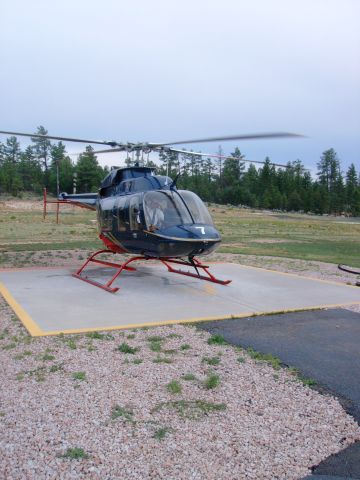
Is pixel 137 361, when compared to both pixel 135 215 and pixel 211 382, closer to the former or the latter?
pixel 211 382

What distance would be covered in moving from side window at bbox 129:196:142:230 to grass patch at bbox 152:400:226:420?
4974 millimetres

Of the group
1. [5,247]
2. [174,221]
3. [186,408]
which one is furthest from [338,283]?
[5,247]

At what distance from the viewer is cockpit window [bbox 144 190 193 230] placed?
8.22 metres

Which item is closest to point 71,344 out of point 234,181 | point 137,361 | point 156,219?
point 137,361

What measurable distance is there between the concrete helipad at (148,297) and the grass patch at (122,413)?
89.5 inches

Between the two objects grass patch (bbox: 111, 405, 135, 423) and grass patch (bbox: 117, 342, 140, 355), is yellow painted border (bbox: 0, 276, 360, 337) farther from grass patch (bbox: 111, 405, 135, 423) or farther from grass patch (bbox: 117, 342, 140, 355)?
grass patch (bbox: 111, 405, 135, 423)

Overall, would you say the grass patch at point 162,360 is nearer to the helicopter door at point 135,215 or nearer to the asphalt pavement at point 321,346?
the asphalt pavement at point 321,346

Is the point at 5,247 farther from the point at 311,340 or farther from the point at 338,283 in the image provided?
the point at 311,340

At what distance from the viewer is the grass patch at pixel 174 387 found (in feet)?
13.4

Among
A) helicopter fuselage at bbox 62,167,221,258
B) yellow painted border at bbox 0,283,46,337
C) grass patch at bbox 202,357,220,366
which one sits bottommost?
yellow painted border at bbox 0,283,46,337

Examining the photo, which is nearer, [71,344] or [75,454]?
[75,454]

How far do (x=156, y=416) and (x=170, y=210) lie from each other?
5084mm

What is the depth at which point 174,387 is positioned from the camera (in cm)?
413

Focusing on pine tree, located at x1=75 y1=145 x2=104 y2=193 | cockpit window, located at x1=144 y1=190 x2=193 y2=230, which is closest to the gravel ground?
cockpit window, located at x1=144 y1=190 x2=193 y2=230
